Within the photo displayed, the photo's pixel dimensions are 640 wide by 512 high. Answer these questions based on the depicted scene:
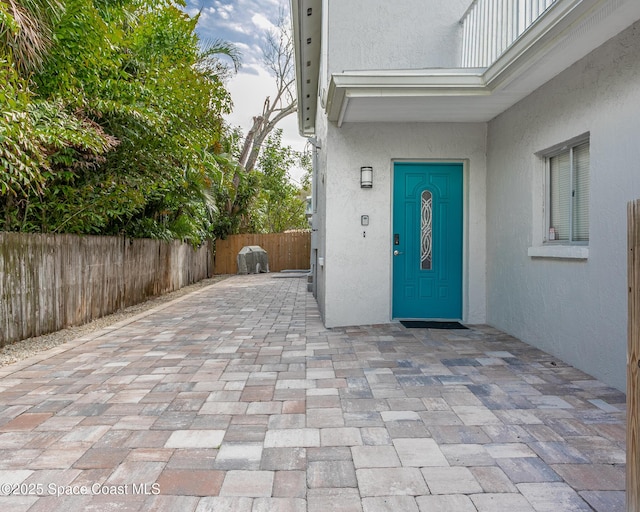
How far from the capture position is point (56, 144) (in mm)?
4582

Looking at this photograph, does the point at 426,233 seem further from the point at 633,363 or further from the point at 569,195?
the point at 633,363

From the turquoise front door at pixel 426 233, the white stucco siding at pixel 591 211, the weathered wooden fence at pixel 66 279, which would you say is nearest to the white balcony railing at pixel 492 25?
the white stucco siding at pixel 591 211

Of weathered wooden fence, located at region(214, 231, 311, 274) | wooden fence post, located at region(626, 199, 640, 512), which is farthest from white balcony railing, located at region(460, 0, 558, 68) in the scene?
weathered wooden fence, located at region(214, 231, 311, 274)

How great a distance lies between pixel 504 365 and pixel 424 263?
2258 millimetres

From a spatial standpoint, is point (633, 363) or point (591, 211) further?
point (591, 211)

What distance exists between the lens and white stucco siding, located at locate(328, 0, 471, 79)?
5.84 metres

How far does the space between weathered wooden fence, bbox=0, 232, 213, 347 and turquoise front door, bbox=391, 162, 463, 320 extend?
4327 millimetres

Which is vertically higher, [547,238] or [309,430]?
[547,238]

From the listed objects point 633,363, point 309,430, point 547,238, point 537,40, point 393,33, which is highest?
point 393,33

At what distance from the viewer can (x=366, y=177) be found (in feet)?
19.4

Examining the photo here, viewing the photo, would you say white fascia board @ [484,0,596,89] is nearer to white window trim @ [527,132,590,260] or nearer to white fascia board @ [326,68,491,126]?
white fascia board @ [326,68,491,126]

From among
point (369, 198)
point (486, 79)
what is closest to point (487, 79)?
point (486, 79)

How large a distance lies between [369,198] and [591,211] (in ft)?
8.96

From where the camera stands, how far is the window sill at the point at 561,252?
3975mm
